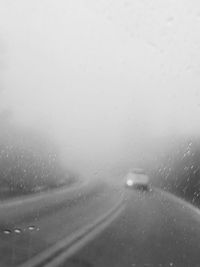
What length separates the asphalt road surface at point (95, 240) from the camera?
9539 millimetres

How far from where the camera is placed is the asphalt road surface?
9.54 m

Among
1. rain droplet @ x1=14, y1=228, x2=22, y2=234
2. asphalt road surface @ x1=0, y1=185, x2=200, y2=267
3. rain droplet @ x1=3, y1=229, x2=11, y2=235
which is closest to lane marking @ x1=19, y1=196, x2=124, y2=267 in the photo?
asphalt road surface @ x1=0, y1=185, x2=200, y2=267

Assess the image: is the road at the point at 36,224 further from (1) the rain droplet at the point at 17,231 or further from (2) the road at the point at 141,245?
(2) the road at the point at 141,245

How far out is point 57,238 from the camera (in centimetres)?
1178

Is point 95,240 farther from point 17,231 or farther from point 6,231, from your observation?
point 6,231

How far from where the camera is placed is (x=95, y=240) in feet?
40.1

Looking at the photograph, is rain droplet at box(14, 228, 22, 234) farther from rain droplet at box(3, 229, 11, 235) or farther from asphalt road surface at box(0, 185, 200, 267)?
rain droplet at box(3, 229, 11, 235)

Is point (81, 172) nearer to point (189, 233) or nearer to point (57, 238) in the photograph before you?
point (189, 233)

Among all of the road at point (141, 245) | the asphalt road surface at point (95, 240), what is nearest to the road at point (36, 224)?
the asphalt road surface at point (95, 240)

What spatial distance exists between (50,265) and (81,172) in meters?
38.7

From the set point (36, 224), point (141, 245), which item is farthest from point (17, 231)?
point (141, 245)

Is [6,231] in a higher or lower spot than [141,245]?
higher

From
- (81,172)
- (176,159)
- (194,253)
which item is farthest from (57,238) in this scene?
(81,172)

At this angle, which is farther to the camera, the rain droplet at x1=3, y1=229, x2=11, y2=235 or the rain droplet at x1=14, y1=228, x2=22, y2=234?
the rain droplet at x1=14, y1=228, x2=22, y2=234
